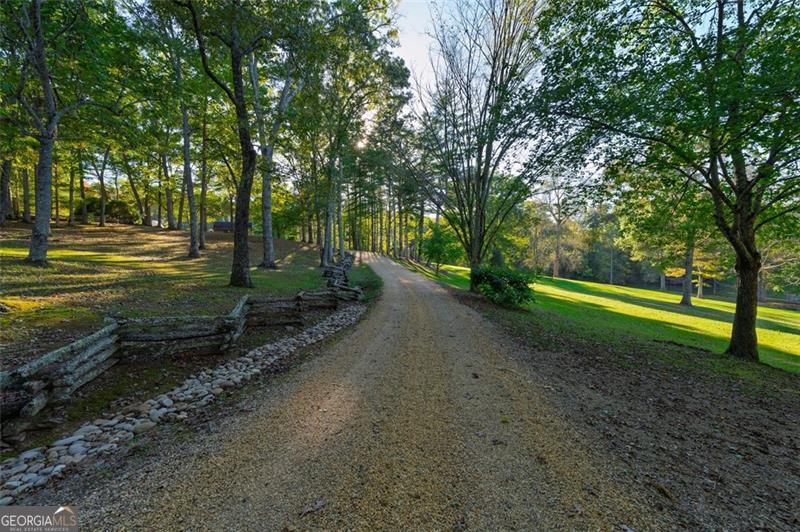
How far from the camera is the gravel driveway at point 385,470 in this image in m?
2.21

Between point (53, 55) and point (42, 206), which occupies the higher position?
point (53, 55)

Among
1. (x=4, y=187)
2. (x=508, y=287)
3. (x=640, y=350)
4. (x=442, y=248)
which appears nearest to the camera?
(x=640, y=350)

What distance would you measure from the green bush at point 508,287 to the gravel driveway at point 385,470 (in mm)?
7513

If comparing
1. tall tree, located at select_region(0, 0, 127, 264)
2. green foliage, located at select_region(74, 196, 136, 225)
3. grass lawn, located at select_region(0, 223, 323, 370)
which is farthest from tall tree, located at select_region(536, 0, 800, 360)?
green foliage, located at select_region(74, 196, 136, 225)

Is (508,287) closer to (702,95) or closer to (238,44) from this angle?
(702,95)

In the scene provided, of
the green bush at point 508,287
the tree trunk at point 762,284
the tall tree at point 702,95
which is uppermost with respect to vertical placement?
the tall tree at point 702,95

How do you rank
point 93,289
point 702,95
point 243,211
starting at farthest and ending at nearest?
point 243,211, point 93,289, point 702,95

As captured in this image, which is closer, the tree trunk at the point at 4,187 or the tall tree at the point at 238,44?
the tall tree at the point at 238,44

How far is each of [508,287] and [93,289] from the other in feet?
43.3

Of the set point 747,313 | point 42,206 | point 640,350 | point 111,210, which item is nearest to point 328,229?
point 42,206

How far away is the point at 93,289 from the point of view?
8.02m

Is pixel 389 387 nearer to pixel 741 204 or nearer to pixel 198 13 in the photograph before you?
pixel 741 204

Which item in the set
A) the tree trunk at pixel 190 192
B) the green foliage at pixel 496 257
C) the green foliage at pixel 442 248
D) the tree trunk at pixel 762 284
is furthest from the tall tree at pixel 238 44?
the tree trunk at pixel 762 284

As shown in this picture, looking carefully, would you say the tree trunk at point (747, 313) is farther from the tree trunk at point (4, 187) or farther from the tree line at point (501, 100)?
the tree trunk at point (4, 187)
